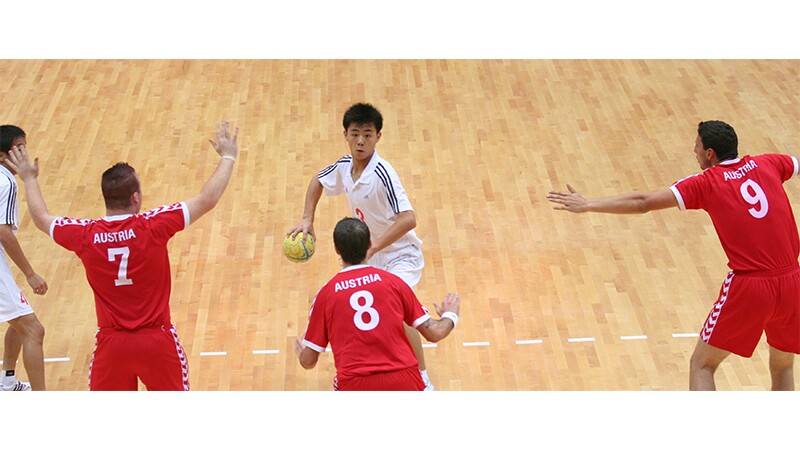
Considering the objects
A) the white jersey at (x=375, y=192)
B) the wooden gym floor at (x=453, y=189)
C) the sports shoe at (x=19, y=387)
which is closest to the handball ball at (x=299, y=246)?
the white jersey at (x=375, y=192)

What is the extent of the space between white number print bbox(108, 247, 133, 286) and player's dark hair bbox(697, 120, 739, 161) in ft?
13.0

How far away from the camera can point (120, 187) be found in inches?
283

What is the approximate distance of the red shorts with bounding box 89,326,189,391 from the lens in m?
7.39

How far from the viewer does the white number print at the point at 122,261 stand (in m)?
7.20

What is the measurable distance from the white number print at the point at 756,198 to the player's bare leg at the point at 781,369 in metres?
1.07

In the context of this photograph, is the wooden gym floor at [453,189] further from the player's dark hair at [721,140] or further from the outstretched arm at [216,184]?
the outstretched arm at [216,184]

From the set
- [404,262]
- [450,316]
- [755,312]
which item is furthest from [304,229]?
[755,312]

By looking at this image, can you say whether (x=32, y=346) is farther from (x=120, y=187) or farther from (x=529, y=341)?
(x=529, y=341)

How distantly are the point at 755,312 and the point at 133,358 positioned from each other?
4.16 metres

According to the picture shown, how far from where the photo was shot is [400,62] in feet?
50.4

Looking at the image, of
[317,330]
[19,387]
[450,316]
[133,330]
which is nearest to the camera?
[317,330]

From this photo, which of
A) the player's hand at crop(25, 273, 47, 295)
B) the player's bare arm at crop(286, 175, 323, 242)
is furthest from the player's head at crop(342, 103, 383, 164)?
the player's hand at crop(25, 273, 47, 295)

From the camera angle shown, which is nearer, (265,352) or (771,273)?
(771,273)

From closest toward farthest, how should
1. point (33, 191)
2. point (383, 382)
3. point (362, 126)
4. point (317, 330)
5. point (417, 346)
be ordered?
point (383, 382) < point (317, 330) < point (33, 191) < point (362, 126) < point (417, 346)
